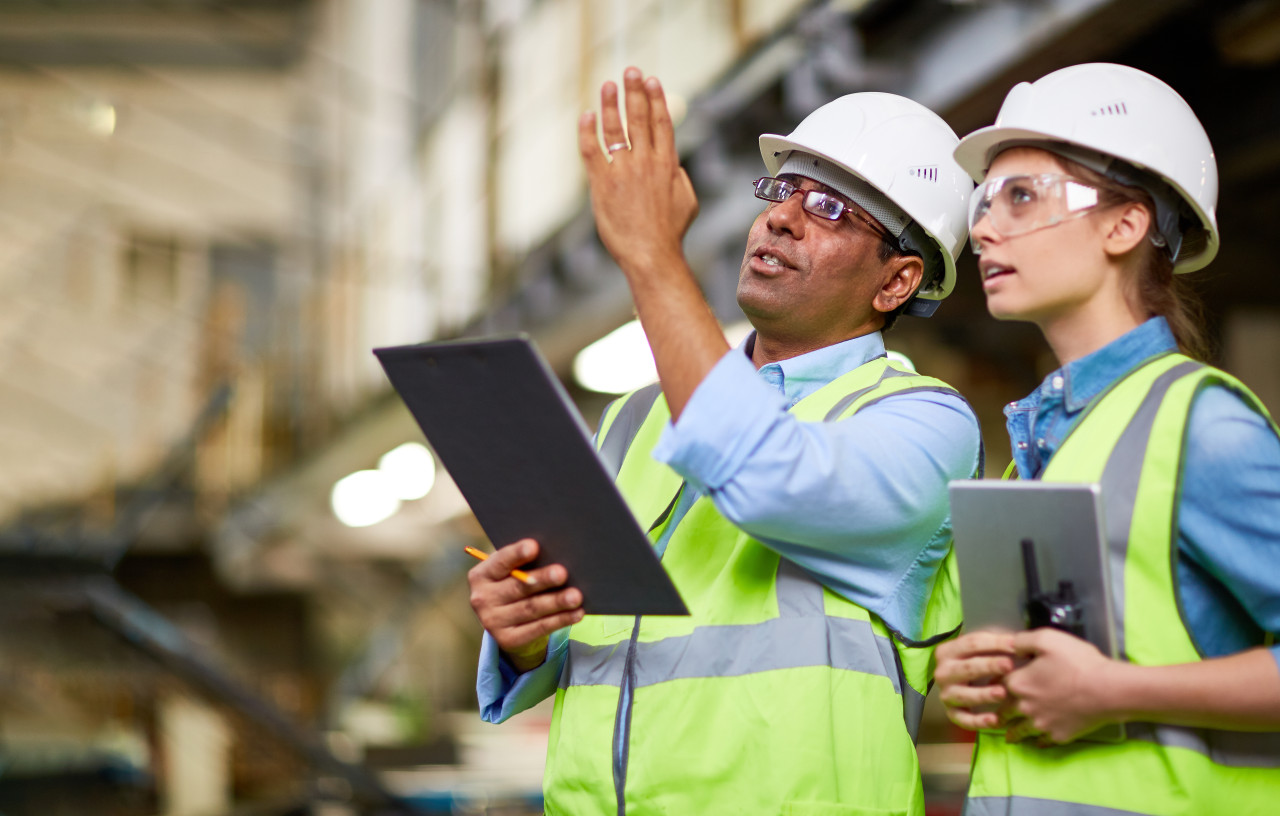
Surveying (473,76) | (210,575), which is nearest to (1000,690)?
(473,76)

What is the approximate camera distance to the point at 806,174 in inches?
87.4

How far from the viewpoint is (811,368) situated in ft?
7.04

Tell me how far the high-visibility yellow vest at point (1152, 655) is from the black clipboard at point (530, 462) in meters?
0.56

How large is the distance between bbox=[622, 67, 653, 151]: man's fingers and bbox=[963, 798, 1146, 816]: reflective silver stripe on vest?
0.99 metres

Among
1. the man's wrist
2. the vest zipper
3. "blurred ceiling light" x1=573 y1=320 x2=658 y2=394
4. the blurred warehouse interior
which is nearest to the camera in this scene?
the vest zipper

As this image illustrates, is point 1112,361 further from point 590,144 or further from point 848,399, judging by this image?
point 590,144

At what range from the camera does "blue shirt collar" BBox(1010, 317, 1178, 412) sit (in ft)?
5.47

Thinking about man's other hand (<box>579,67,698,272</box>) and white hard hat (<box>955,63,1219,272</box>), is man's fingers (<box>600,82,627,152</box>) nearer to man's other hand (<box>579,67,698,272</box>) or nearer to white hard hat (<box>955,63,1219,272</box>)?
man's other hand (<box>579,67,698,272</box>)

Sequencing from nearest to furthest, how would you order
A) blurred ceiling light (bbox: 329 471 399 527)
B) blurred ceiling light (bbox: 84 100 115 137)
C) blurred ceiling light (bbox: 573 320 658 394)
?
blurred ceiling light (bbox: 573 320 658 394)
blurred ceiling light (bbox: 84 100 115 137)
blurred ceiling light (bbox: 329 471 399 527)

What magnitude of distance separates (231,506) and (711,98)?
9654 mm

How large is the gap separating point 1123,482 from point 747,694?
610 millimetres

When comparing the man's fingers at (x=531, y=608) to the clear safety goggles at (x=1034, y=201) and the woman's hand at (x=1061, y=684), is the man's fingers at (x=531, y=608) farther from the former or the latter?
the clear safety goggles at (x=1034, y=201)

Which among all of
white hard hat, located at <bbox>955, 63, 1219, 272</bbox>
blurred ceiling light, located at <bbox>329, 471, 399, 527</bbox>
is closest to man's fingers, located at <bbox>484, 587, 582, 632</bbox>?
white hard hat, located at <bbox>955, 63, 1219, 272</bbox>

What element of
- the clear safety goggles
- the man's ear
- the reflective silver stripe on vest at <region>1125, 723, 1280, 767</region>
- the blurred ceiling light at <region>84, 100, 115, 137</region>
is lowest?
the reflective silver stripe on vest at <region>1125, 723, 1280, 767</region>
